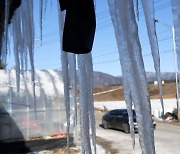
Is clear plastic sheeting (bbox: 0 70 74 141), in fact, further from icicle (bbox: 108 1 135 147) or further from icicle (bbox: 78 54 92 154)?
icicle (bbox: 108 1 135 147)

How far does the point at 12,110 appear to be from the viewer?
42.3 ft

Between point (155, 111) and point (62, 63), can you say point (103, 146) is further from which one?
point (155, 111)

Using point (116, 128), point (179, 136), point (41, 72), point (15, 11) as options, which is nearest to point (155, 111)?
point (116, 128)

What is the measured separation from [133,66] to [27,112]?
12.5 meters

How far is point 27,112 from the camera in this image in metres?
13.2

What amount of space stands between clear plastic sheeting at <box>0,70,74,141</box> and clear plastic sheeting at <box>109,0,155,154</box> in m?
11.6

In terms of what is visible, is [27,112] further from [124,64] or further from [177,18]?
[177,18]

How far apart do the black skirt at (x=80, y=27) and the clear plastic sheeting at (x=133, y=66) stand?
0.16 metres

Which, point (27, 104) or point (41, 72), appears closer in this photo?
point (27, 104)

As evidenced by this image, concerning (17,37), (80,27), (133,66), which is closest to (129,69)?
(133,66)

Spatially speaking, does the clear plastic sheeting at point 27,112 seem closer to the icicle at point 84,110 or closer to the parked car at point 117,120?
the parked car at point 117,120

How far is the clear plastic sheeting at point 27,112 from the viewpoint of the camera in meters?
12.8

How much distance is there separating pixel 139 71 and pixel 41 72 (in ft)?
46.1

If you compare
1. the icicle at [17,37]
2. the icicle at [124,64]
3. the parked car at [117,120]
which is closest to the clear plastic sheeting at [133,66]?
the icicle at [124,64]
